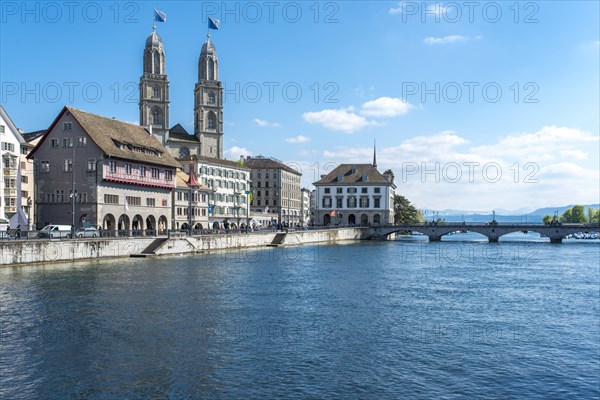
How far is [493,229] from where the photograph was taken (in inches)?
4875

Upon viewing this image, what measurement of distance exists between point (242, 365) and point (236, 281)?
928 inches

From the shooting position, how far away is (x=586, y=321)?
32094 mm

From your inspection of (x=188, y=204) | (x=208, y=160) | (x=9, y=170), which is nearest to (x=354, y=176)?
(x=208, y=160)

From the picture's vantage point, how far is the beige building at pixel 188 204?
9462 cm

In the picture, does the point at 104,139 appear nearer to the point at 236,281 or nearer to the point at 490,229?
the point at 236,281

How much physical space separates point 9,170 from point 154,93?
64.8 m

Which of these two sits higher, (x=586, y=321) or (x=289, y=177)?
(x=289, y=177)

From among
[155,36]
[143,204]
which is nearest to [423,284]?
[143,204]

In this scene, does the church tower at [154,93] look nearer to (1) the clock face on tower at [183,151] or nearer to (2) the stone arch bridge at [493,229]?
(1) the clock face on tower at [183,151]

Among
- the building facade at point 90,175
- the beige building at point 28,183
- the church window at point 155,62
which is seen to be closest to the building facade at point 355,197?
the church window at point 155,62

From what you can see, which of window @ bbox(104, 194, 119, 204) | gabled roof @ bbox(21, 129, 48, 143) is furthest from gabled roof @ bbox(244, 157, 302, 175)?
window @ bbox(104, 194, 119, 204)

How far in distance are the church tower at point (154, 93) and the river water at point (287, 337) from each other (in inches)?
3461

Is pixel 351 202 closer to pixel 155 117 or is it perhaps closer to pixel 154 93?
pixel 155 117

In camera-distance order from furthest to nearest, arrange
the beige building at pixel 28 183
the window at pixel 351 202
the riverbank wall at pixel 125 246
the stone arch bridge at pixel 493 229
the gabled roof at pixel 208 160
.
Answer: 1. the window at pixel 351 202
2. the stone arch bridge at pixel 493 229
3. the gabled roof at pixel 208 160
4. the beige building at pixel 28 183
5. the riverbank wall at pixel 125 246
